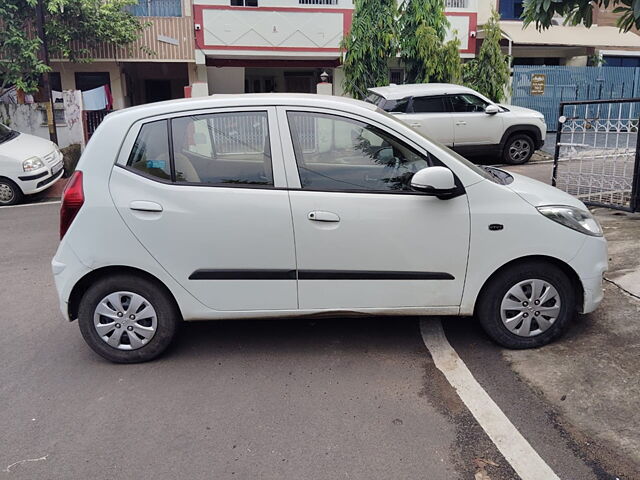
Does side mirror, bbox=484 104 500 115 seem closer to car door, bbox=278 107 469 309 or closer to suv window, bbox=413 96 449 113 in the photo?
suv window, bbox=413 96 449 113

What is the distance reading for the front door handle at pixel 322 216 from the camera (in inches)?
151

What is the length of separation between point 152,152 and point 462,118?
9691 millimetres

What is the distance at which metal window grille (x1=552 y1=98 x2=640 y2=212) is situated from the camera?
24.9 feet

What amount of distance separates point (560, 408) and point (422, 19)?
12787 millimetres

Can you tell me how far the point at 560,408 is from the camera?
11.4 ft

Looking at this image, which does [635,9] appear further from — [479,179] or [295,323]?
[295,323]

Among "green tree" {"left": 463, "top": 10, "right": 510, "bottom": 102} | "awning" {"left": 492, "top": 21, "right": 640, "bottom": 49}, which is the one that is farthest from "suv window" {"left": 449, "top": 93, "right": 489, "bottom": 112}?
"awning" {"left": 492, "top": 21, "right": 640, "bottom": 49}

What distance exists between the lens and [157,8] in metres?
16.9

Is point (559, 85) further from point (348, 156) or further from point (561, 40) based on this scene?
point (348, 156)

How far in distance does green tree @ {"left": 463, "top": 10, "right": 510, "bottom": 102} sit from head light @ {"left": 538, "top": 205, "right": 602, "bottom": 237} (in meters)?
13.3

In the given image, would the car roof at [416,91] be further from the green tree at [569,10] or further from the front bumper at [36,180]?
the green tree at [569,10]

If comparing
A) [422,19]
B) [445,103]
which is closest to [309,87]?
[422,19]

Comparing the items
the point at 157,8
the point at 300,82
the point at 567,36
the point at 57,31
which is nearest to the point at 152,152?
the point at 57,31

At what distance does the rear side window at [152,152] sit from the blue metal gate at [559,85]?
662 inches
